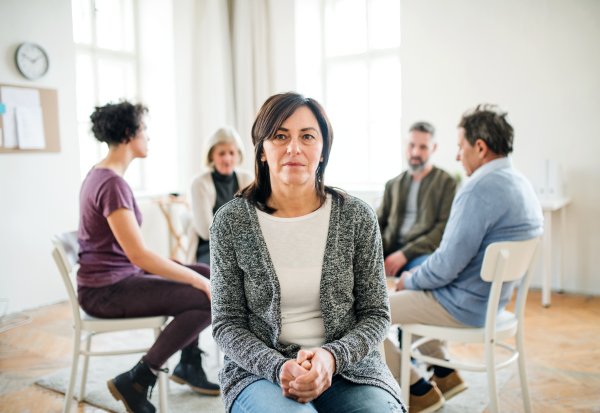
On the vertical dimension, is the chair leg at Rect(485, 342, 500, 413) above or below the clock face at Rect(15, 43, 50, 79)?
below

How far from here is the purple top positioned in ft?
6.41

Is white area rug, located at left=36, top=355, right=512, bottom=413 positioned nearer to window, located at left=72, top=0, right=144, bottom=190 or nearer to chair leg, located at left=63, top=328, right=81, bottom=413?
chair leg, located at left=63, top=328, right=81, bottom=413

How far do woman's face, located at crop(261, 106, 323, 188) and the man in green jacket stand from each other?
1.40 m

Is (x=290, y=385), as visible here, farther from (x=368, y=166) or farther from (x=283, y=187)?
(x=368, y=166)

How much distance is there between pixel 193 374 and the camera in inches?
92.3

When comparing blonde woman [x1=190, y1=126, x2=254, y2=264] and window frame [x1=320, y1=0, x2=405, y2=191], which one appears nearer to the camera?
blonde woman [x1=190, y1=126, x2=254, y2=264]

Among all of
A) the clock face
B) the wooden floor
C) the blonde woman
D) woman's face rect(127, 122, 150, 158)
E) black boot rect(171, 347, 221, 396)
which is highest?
the clock face

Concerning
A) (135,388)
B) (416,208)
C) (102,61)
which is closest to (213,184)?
(416,208)

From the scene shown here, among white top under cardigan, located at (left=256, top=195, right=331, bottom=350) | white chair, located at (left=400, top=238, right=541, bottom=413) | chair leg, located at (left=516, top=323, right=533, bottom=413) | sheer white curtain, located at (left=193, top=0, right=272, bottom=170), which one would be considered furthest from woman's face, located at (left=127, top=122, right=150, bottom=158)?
sheer white curtain, located at (left=193, top=0, right=272, bottom=170)

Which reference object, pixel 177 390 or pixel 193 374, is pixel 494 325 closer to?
pixel 193 374

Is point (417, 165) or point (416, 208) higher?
point (417, 165)

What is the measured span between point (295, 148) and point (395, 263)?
57.1 inches

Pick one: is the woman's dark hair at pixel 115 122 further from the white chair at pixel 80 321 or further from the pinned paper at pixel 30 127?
the pinned paper at pixel 30 127

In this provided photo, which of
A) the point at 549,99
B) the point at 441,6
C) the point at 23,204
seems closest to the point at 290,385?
the point at 23,204
